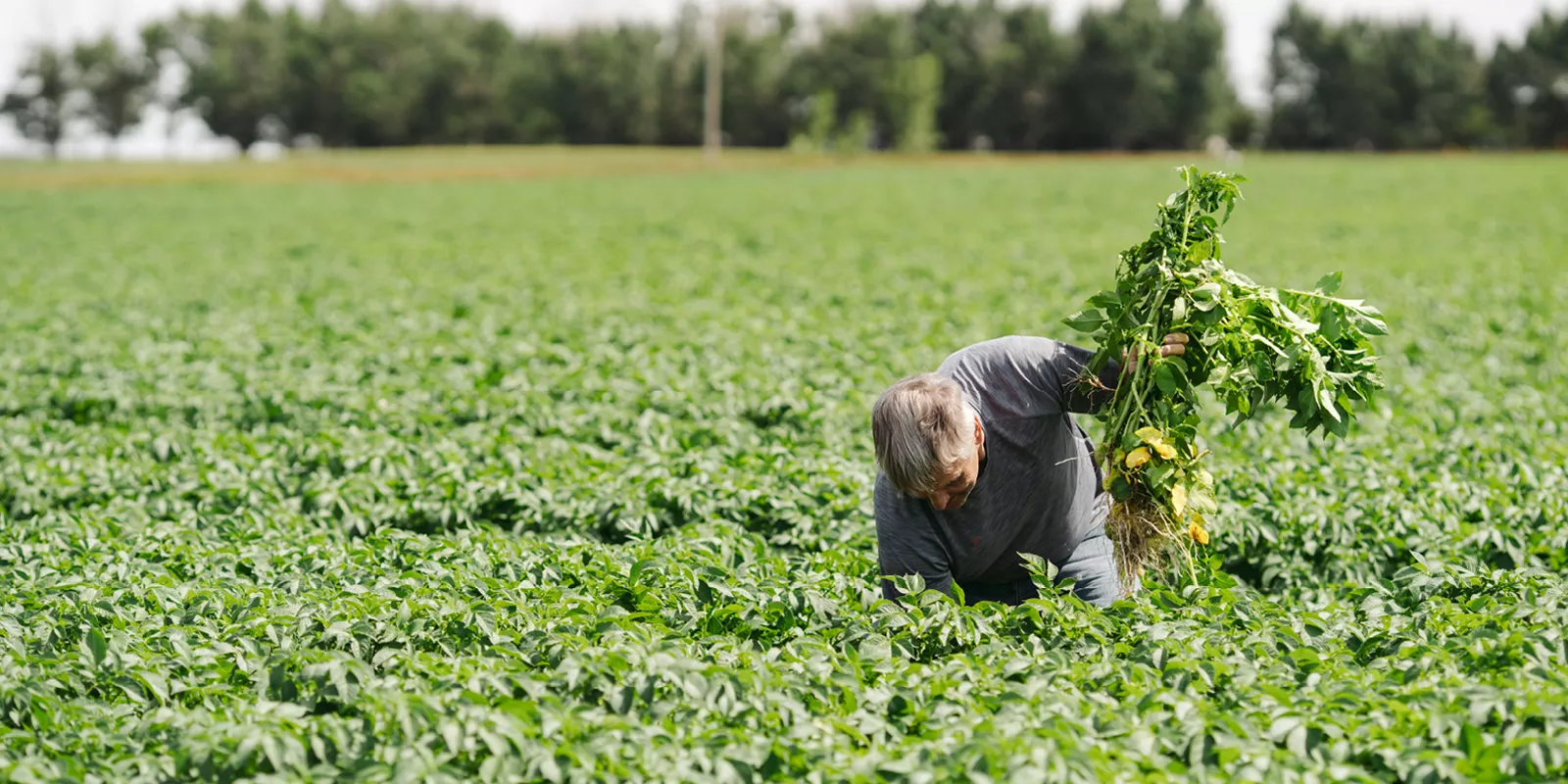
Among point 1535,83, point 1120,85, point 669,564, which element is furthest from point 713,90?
point 669,564

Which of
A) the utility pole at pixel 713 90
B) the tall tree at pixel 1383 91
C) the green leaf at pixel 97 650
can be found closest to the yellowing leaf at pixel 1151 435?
the green leaf at pixel 97 650

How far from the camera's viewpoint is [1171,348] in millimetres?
5301

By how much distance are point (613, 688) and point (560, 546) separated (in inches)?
94.3

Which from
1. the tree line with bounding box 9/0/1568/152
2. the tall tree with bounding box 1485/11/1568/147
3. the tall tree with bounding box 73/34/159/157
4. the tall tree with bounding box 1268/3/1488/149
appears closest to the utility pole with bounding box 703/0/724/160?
the tree line with bounding box 9/0/1568/152

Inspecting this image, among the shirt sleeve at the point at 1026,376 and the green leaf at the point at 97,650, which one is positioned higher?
the shirt sleeve at the point at 1026,376

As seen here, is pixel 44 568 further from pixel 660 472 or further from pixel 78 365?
pixel 78 365

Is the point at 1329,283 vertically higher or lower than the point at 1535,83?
lower

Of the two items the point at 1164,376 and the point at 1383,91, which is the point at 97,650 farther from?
the point at 1383,91

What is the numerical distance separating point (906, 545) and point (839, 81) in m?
87.8

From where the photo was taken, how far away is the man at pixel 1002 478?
16.5 ft

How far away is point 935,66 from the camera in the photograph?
280 ft

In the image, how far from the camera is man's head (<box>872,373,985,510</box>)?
4.82m

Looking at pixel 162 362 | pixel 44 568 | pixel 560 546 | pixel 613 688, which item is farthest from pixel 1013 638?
pixel 162 362

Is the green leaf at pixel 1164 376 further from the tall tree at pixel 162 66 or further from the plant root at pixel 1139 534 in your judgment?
the tall tree at pixel 162 66
